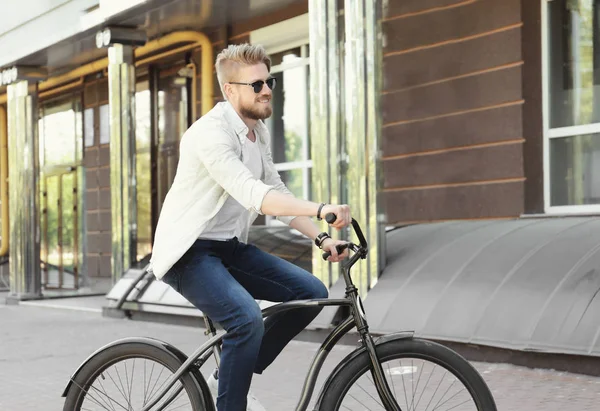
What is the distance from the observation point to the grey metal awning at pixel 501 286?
22.0 feet

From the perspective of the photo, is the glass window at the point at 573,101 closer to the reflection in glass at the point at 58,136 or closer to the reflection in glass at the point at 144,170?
the reflection in glass at the point at 144,170

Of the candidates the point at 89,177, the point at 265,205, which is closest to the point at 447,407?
the point at 265,205

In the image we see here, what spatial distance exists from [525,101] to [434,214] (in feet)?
5.49

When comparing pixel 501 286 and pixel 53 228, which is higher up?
pixel 53 228

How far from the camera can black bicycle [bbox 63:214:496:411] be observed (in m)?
3.50

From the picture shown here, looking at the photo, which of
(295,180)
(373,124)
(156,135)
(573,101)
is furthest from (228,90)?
(156,135)

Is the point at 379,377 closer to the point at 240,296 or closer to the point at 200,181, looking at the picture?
the point at 240,296

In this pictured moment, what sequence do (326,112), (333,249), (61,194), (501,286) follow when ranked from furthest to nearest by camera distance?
(61,194) → (326,112) → (501,286) → (333,249)

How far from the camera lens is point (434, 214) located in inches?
413

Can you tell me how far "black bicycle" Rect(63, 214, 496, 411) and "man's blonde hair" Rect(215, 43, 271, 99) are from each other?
0.80 meters

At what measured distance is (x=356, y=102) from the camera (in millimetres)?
8633

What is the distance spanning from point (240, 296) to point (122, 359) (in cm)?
63

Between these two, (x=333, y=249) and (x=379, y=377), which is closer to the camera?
(x=379, y=377)

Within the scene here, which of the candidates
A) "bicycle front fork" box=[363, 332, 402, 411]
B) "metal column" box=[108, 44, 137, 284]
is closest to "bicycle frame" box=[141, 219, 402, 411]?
"bicycle front fork" box=[363, 332, 402, 411]
